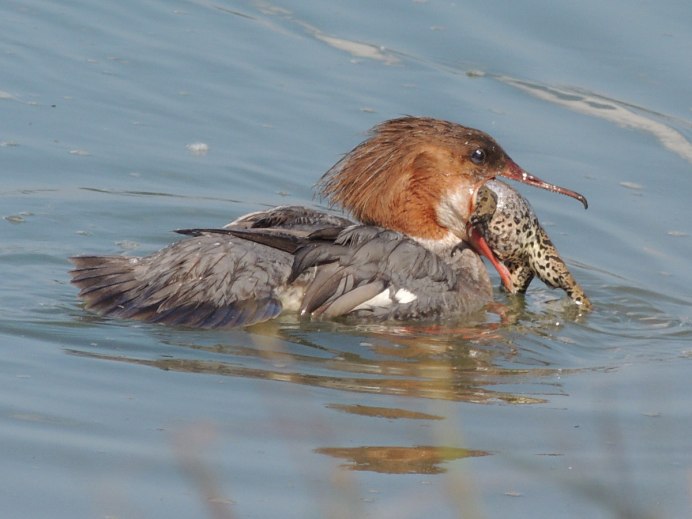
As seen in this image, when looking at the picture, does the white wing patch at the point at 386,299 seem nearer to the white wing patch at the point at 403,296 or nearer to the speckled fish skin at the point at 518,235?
the white wing patch at the point at 403,296

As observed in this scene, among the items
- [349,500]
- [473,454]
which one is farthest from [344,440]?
[349,500]

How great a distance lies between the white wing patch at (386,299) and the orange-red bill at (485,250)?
2.88 ft

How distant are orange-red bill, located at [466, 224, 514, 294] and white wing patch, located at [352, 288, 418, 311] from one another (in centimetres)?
88

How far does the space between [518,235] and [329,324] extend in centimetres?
156

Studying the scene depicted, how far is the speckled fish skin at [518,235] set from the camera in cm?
882

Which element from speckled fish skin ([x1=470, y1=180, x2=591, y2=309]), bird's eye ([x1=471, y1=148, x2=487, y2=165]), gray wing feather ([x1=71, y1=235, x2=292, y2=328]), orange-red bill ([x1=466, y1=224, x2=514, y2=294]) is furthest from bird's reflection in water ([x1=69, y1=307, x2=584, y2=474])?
bird's eye ([x1=471, y1=148, x2=487, y2=165])

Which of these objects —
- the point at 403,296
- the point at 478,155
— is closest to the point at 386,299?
the point at 403,296

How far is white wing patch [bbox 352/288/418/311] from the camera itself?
26.4ft

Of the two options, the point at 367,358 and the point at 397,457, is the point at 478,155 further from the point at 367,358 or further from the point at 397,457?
the point at 397,457

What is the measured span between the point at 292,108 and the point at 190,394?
516 cm

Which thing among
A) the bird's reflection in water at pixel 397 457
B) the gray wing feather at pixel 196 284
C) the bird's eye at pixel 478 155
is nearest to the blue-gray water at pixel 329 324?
the bird's reflection in water at pixel 397 457

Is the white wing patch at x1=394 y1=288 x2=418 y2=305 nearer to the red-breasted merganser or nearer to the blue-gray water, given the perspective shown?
the red-breasted merganser

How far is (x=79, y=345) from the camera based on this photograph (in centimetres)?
727

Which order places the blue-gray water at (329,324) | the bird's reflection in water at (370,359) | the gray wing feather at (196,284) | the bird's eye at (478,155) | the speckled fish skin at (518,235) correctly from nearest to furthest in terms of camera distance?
the blue-gray water at (329,324) → the bird's reflection in water at (370,359) → the gray wing feather at (196,284) → the bird's eye at (478,155) → the speckled fish skin at (518,235)
